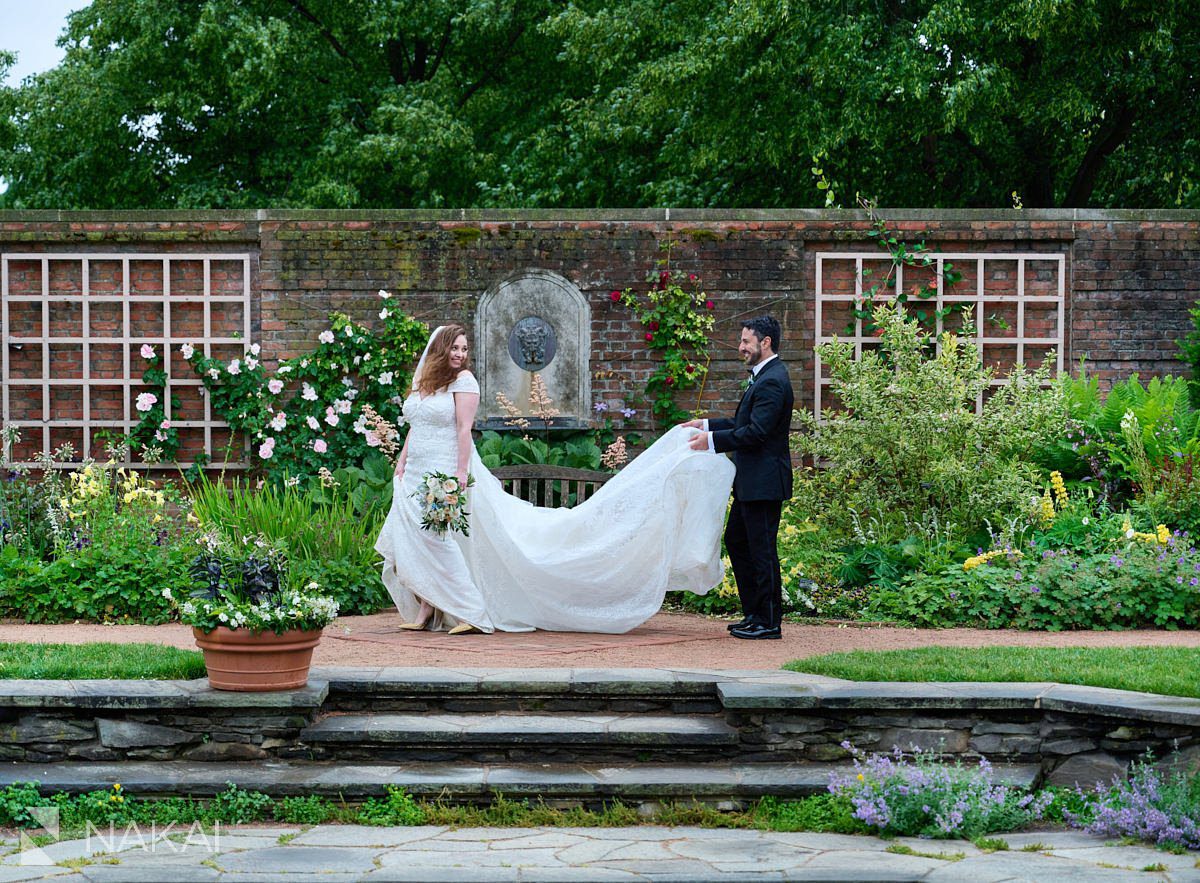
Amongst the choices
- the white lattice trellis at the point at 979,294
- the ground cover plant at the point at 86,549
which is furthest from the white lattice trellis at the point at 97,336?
the white lattice trellis at the point at 979,294

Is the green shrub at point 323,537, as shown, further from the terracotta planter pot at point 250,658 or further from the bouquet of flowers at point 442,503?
the terracotta planter pot at point 250,658

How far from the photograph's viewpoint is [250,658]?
5.52m

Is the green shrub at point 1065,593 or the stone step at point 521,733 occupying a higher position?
the green shrub at point 1065,593

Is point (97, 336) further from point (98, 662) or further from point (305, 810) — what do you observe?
point (305, 810)

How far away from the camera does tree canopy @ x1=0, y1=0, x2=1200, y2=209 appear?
13.6 m

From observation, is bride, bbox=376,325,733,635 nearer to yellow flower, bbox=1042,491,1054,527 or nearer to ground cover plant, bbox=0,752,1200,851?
yellow flower, bbox=1042,491,1054,527

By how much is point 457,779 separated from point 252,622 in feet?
3.63

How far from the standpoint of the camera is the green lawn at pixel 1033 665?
19.0 ft

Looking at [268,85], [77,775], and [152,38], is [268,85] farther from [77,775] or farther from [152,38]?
[77,775]

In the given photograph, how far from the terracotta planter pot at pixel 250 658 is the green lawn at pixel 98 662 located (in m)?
0.55

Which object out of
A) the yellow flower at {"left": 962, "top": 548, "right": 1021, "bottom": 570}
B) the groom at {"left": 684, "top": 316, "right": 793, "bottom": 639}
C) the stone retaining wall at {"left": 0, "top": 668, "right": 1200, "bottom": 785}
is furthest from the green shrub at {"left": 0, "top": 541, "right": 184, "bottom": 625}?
the yellow flower at {"left": 962, "top": 548, "right": 1021, "bottom": 570}

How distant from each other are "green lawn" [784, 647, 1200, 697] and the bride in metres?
1.45
